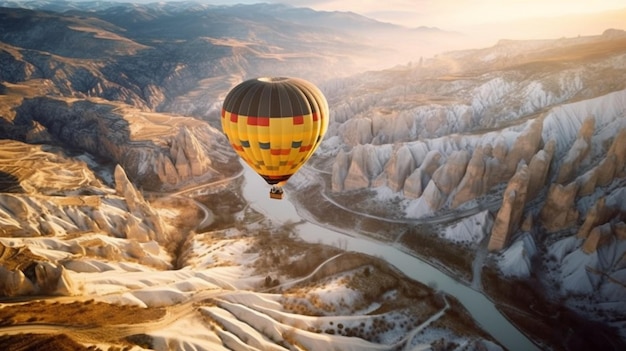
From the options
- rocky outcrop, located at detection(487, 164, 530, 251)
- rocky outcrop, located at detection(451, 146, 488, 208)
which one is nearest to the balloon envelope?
rocky outcrop, located at detection(487, 164, 530, 251)

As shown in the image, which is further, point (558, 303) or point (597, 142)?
point (597, 142)

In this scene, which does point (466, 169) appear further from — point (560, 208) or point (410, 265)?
point (410, 265)

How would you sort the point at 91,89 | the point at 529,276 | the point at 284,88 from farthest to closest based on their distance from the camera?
the point at 91,89 < the point at 529,276 < the point at 284,88

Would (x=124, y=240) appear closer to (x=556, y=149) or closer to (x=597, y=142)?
(x=556, y=149)

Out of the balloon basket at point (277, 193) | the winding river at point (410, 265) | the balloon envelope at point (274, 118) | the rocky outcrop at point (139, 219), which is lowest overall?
the winding river at point (410, 265)

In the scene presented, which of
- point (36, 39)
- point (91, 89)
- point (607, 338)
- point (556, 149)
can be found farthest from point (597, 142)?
point (36, 39)

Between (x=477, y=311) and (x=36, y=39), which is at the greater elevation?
(x=36, y=39)

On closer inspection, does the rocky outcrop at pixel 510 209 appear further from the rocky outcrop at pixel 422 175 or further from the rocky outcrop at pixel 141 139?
the rocky outcrop at pixel 141 139

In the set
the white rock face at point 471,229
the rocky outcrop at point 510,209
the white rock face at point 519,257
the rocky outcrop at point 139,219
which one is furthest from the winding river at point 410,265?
the rocky outcrop at point 139,219
